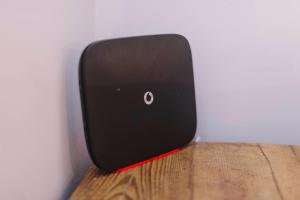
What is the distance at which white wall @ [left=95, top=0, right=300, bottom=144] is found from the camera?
0.79 m

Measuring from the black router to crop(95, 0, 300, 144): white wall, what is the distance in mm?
87

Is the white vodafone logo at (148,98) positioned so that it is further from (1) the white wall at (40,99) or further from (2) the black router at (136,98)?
(1) the white wall at (40,99)

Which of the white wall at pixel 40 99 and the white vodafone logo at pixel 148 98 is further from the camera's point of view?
the white vodafone logo at pixel 148 98

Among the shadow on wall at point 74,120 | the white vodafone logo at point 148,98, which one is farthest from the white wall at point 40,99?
the white vodafone logo at point 148,98

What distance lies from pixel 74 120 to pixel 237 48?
0.39m

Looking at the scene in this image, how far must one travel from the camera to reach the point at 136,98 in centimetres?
65

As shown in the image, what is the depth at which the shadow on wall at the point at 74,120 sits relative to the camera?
2.15 feet

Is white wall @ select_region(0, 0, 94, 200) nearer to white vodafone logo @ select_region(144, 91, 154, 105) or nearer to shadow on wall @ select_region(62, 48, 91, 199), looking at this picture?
shadow on wall @ select_region(62, 48, 91, 199)

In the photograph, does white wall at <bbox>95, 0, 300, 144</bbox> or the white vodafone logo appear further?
white wall at <bbox>95, 0, 300, 144</bbox>

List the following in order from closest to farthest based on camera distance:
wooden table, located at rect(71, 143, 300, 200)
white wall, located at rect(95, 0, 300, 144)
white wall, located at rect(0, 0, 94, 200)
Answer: white wall, located at rect(0, 0, 94, 200) → wooden table, located at rect(71, 143, 300, 200) → white wall, located at rect(95, 0, 300, 144)

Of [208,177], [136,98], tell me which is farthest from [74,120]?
[208,177]

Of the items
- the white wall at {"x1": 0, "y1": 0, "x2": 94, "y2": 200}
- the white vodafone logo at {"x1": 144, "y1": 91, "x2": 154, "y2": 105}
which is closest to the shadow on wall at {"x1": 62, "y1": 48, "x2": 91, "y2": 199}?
the white wall at {"x1": 0, "y1": 0, "x2": 94, "y2": 200}

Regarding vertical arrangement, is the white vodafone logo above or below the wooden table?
above

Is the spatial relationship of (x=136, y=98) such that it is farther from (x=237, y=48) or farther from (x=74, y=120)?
(x=237, y=48)
